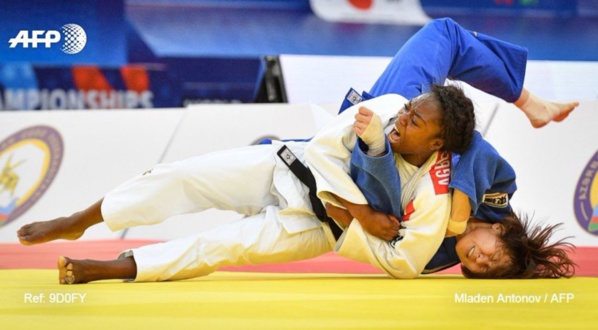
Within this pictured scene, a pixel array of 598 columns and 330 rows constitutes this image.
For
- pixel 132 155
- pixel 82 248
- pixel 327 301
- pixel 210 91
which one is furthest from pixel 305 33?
pixel 327 301

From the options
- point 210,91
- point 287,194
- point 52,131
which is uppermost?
point 287,194

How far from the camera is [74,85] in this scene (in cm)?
892

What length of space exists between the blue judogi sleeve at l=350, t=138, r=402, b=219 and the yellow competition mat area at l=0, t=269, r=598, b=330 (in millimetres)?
275

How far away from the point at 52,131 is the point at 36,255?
3.83ft

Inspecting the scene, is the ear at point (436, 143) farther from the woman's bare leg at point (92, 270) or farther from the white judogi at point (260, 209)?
the woman's bare leg at point (92, 270)

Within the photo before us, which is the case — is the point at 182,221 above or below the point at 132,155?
below

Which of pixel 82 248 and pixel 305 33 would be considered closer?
pixel 82 248

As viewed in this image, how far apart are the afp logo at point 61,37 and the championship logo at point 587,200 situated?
4580mm

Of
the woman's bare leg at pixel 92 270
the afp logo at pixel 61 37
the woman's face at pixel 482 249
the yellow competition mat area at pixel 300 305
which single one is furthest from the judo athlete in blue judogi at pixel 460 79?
the afp logo at pixel 61 37

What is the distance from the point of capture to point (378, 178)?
10.1 feet

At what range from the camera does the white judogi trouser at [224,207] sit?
3197 millimetres

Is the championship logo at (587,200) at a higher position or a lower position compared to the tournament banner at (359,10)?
lower

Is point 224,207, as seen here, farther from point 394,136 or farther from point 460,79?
point 460,79

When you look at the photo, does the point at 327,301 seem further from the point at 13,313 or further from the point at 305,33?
the point at 305,33
